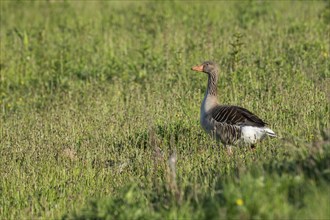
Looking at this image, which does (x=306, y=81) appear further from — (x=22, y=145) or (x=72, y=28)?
(x=72, y=28)

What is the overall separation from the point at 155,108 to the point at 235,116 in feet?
9.47

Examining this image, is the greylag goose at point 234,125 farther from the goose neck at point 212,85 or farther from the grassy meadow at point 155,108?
the goose neck at point 212,85

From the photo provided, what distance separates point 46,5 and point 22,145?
1123 cm

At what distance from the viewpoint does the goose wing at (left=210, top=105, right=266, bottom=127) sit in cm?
862

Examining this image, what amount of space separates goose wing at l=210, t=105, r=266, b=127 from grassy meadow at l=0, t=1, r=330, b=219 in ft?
1.11

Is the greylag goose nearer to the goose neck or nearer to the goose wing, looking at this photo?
the goose wing

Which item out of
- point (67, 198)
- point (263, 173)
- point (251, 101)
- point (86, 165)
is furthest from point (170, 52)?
point (263, 173)

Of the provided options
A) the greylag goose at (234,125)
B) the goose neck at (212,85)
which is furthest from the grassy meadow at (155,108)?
the goose neck at (212,85)

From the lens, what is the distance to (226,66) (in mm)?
13867

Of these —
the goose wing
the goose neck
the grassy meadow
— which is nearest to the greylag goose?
the goose wing

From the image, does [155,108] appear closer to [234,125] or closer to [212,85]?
[212,85]

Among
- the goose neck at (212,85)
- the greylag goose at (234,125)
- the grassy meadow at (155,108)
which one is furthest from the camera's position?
the goose neck at (212,85)

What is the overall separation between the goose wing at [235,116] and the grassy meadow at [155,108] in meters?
0.34

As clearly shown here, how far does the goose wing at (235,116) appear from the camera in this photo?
28.3ft
